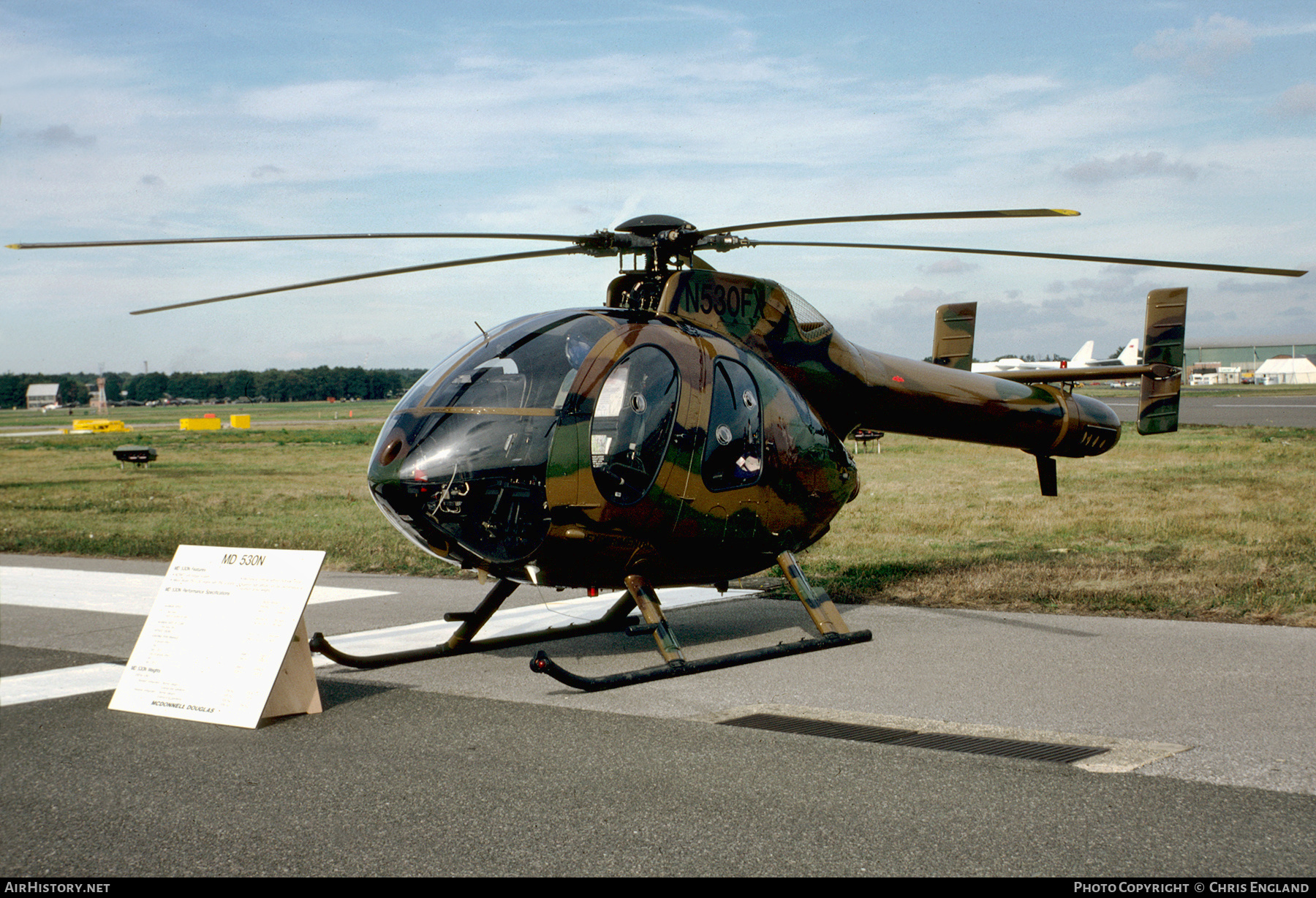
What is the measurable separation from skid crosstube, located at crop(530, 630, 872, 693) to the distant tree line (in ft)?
408

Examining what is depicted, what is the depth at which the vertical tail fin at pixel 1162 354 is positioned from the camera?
10.1 m

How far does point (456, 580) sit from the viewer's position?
11969 mm

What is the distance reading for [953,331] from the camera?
36.9 feet

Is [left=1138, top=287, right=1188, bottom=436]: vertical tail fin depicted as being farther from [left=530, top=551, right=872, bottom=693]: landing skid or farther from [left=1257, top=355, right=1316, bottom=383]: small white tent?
[left=1257, top=355, right=1316, bottom=383]: small white tent

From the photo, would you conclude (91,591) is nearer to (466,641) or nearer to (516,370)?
(466,641)

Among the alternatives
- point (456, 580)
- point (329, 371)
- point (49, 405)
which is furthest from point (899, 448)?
point (49, 405)

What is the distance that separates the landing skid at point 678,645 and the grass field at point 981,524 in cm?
245

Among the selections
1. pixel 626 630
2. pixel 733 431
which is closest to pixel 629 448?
pixel 733 431

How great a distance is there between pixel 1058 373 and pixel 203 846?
819 cm

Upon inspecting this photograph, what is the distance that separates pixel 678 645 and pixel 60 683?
4370 millimetres

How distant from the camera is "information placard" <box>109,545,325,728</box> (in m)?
6.11

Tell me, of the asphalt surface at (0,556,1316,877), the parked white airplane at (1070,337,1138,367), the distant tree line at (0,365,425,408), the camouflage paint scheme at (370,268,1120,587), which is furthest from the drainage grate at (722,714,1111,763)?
the distant tree line at (0,365,425,408)

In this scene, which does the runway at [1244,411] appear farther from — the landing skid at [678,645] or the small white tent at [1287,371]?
the small white tent at [1287,371]

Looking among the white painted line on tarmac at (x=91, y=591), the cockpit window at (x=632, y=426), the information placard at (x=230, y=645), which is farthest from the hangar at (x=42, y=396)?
the cockpit window at (x=632, y=426)
